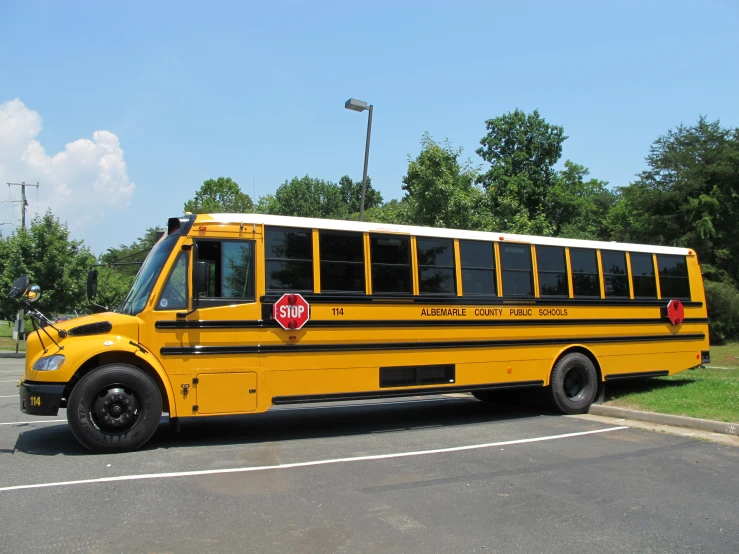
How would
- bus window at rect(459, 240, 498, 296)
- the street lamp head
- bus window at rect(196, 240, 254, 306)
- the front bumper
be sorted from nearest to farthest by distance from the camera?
the front bumper, bus window at rect(196, 240, 254, 306), bus window at rect(459, 240, 498, 296), the street lamp head

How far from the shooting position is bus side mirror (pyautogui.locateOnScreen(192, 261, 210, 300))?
7266 millimetres

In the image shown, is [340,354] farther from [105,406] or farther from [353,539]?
[353,539]

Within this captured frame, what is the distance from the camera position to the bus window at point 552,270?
9766 millimetres

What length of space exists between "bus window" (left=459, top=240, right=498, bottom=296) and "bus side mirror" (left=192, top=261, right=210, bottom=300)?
3797mm

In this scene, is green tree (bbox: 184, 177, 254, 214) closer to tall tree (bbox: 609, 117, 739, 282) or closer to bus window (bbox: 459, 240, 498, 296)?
tall tree (bbox: 609, 117, 739, 282)

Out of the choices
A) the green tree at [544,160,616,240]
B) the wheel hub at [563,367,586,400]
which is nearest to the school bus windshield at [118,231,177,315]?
the wheel hub at [563,367,586,400]

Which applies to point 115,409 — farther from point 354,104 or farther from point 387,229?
point 354,104

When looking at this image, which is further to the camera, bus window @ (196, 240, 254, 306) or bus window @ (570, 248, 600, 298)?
bus window @ (570, 248, 600, 298)

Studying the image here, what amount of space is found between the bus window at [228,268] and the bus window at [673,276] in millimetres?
7766

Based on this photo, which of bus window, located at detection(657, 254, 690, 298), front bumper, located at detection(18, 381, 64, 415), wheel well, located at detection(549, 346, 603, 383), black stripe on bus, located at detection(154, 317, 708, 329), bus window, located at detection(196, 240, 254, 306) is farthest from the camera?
bus window, located at detection(657, 254, 690, 298)

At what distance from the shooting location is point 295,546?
4.18 metres

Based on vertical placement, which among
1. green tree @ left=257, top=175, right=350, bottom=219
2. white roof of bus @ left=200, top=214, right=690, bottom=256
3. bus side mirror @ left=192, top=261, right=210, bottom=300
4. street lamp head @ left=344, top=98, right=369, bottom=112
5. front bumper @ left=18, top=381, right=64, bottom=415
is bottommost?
front bumper @ left=18, top=381, right=64, bottom=415

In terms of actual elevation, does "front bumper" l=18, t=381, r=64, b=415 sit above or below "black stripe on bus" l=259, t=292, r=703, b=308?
below

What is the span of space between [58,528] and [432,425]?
18.7ft
